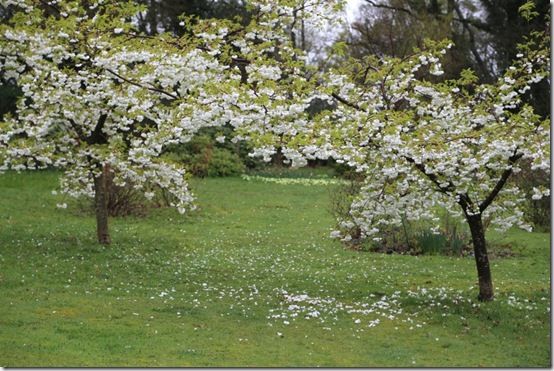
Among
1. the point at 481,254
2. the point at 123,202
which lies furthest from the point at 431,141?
the point at 123,202

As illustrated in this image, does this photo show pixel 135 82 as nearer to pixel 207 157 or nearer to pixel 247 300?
pixel 247 300

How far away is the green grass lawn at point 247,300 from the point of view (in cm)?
661

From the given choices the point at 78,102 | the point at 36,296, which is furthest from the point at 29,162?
the point at 36,296

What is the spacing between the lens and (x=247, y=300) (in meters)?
8.80

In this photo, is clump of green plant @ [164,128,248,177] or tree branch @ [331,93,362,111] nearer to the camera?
tree branch @ [331,93,362,111]

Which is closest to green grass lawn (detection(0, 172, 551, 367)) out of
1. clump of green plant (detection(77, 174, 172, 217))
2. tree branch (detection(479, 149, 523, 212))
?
clump of green plant (detection(77, 174, 172, 217))

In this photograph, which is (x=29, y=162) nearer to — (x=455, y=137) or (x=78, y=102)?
(x=78, y=102)

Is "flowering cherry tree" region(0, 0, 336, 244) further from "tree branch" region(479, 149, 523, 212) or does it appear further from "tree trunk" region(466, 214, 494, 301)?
"tree trunk" region(466, 214, 494, 301)

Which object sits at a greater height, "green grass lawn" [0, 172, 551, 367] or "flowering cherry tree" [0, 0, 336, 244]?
"flowering cherry tree" [0, 0, 336, 244]

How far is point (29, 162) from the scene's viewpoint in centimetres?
1058

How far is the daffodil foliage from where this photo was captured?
8180mm

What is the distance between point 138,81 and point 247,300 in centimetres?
308

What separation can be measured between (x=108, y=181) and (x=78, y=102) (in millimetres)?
4825

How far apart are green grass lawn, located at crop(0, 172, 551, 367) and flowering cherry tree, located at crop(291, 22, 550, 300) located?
3.28 feet
